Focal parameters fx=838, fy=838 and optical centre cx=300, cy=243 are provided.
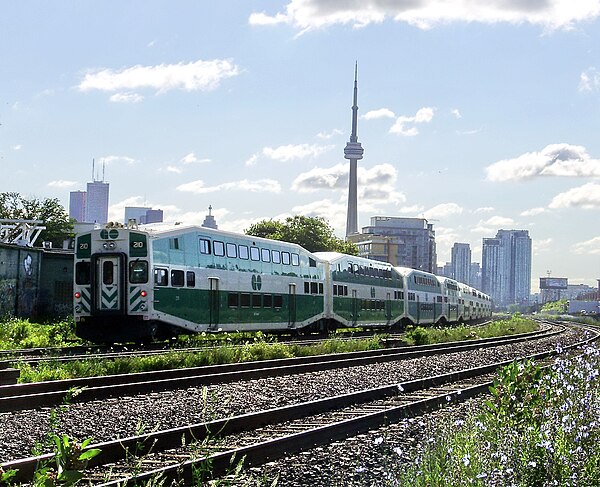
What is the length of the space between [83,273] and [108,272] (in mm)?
828

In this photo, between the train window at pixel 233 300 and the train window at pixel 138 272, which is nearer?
the train window at pixel 138 272

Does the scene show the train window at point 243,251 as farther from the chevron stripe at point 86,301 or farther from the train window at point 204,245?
the chevron stripe at point 86,301

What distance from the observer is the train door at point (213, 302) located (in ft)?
81.4

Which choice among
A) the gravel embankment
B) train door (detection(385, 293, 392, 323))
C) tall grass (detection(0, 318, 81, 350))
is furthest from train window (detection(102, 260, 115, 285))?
train door (detection(385, 293, 392, 323))

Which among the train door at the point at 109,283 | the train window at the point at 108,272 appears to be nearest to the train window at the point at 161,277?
the train door at the point at 109,283

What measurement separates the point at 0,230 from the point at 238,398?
3132 cm

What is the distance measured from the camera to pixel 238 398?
12.5 meters

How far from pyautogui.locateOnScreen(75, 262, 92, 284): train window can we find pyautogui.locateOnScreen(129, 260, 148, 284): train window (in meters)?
1.51

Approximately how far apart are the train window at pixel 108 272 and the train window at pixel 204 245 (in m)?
2.68

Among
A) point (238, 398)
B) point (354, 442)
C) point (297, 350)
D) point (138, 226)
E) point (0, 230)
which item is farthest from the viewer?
point (0, 230)

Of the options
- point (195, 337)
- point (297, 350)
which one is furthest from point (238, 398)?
point (195, 337)

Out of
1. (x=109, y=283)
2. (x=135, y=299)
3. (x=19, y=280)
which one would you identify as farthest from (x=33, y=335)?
(x=19, y=280)

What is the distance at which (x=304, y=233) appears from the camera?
99.8 meters

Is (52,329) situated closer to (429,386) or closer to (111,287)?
(111,287)
